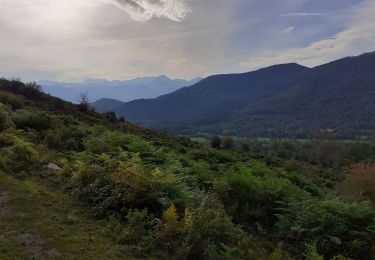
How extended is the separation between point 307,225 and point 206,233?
7.98 ft

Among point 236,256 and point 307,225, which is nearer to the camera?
point 236,256

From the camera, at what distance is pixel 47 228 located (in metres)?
6.60

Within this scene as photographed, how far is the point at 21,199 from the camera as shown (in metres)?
7.90

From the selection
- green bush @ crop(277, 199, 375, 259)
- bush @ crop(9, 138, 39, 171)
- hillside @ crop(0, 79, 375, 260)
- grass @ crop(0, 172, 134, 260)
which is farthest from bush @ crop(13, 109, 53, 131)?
green bush @ crop(277, 199, 375, 259)

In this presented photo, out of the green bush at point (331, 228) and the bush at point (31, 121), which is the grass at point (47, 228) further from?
the bush at point (31, 121)

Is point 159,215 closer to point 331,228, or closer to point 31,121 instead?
point 331,228

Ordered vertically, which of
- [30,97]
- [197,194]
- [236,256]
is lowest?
[236,256]

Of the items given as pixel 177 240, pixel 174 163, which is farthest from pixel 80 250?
pixel 174 163

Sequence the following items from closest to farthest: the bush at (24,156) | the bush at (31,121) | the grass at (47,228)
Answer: the grass at (47,228), the bush at (24,156), the bush at (31,121)

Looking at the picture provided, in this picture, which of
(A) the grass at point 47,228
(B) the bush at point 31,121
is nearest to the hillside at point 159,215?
(A) the grass at point 47,228

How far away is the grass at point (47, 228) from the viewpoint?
5797mm

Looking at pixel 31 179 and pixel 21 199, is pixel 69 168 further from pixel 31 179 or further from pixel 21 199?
pixel 21 199

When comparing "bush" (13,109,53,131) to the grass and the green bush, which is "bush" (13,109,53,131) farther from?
the green bush

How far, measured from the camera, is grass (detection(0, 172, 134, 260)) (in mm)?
5797
